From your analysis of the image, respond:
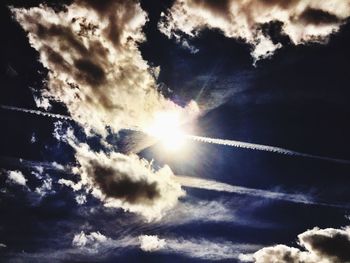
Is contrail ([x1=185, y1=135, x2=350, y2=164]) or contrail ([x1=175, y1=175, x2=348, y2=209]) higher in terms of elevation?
contrail ([x1=185, y1=135, x2=350, y2=164])

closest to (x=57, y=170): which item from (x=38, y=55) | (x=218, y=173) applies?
(x=38, y=55)

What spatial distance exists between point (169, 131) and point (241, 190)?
8.19 feet

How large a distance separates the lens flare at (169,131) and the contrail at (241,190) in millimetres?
1116

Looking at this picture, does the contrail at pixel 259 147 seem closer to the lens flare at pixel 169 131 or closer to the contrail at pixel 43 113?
the lens flare at pixel 169 131

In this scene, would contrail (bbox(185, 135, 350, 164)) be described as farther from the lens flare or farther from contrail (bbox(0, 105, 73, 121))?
contrail (bbox(0, 105, 73, 121))

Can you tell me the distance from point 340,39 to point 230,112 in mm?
2340

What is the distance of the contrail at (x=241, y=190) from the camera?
8789 millimetres

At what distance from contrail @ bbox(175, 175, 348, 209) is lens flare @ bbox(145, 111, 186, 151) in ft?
3.66

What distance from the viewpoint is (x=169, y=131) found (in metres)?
7.71

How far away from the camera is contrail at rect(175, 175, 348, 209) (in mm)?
8789

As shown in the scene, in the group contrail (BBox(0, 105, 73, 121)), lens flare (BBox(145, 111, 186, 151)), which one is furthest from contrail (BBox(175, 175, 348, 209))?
contrail (BBox(0, 105, 73, 121))

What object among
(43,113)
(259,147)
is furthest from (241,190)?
(43,113)

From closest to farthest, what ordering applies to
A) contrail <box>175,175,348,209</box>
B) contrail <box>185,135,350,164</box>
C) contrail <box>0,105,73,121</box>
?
contrail <box>0,105,73,121</box> → contrail <box>185,135,350,164</box> → contrail <box>175,175,348,209</box>

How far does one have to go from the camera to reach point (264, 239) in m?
10.6
